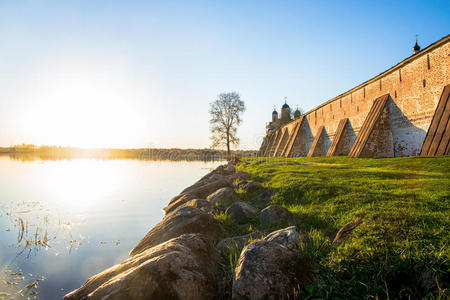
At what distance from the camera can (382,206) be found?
4031 mm

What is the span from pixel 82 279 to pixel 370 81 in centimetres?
1887

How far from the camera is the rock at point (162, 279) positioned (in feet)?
6.76

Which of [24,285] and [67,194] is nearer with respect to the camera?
[24,285]

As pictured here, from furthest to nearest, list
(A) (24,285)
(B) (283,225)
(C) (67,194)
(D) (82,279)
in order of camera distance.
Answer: (C) (67,194) → (B) (283,225) → (D) (82,279) → (A) (24,285)

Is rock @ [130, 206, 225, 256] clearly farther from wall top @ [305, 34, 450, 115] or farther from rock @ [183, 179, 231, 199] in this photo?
wall top @ [305, 34, 450, 115]

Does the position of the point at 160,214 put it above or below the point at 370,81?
below

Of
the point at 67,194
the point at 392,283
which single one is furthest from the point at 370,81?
the point at 67,194

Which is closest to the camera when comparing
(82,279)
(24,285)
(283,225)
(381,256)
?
(381,256)

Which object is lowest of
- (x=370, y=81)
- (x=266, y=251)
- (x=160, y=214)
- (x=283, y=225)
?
(x=160, y=214)

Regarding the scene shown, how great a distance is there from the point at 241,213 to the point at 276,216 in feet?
2.78

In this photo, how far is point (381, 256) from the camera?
Answer: 97.3 inches

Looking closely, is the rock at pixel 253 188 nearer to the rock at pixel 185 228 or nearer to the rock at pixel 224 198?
the rock at pixel 224 198

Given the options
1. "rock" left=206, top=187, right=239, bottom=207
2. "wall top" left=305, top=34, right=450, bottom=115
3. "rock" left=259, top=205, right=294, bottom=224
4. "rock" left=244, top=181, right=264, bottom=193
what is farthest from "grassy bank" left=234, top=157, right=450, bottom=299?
"wall top" left=305, top=34, right=450, bottom=115

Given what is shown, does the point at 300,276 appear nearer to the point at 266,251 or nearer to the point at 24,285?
the point at 266,251
